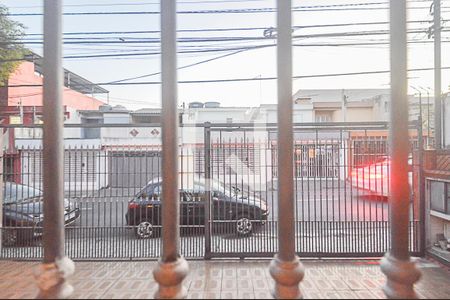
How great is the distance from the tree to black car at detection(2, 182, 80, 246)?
3811 mm

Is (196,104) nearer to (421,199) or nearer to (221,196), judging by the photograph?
(221,196)

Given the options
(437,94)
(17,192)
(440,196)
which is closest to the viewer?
(440,196)

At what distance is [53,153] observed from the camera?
2.92 m

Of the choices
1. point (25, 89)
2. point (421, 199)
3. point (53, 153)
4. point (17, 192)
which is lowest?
point (421, 199)

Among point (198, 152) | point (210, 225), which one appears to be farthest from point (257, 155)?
point (210, 225)

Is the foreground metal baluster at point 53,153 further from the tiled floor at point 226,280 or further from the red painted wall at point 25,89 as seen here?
the red painted wall at point 25,89

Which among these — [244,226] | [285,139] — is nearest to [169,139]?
[285,139]

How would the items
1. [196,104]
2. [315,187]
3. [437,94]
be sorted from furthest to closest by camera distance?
[196,104] < [437,94] < [315,187]

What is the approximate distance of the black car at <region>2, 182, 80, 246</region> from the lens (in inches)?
235

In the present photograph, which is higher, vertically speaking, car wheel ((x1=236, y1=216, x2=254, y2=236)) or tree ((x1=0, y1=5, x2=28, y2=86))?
tree ((x1=0, y1=5, x2=28, y2=86))

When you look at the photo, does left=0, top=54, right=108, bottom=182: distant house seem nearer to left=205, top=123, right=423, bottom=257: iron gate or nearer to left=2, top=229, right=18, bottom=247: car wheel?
left=2, top=229, right=18, bottom=247: car wheel

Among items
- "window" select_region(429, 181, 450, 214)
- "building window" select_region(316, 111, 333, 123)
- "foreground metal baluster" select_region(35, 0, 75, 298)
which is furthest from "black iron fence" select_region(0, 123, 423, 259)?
"building window" select_region(316, 111, 333, 123)

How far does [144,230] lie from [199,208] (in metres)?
1.07

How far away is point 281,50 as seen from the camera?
2889 millimetres
